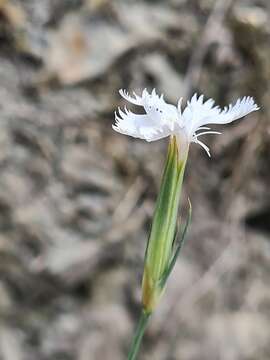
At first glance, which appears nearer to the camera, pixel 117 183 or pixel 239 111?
pixel 239 111

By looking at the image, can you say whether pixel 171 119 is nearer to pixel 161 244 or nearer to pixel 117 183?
pixel 161 244

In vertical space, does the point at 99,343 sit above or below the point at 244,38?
below

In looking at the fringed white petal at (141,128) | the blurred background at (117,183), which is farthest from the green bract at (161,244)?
the blurred background at (117,183)

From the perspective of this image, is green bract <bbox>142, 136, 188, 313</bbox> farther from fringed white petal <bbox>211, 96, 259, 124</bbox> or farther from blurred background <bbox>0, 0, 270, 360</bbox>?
blurred background <bbox>0, 0, 270, 360</bbox>

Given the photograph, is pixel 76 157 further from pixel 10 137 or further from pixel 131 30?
pixel 131 30

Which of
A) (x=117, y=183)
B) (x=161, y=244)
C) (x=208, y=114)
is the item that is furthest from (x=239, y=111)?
(x=117, y=183)

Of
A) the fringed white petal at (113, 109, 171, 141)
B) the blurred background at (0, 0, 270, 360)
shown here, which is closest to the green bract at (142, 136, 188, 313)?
the fringed white petal at (113, 109, 171, 141)

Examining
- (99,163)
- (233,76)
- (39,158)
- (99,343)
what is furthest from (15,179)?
(233,76)
